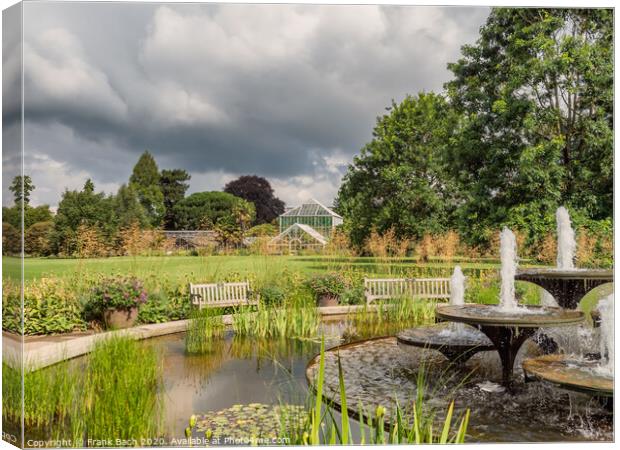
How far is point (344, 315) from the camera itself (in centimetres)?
865

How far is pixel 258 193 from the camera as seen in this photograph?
2788 centimetres

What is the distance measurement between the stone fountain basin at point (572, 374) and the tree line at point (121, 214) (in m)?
3.79

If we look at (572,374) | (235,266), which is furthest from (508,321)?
(235,266)

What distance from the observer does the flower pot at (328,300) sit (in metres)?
9.13

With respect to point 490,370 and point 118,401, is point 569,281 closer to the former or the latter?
point 490,370

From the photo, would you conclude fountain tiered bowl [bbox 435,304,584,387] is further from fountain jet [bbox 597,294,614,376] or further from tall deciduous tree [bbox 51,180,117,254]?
tall deciduous tree [bbox 51,180,117,254]

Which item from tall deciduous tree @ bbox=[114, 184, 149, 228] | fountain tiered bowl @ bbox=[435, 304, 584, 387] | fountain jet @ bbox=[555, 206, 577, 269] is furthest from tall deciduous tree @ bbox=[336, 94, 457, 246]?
fountain tiered bowl @ bbox=[435, 304, 584, 387]

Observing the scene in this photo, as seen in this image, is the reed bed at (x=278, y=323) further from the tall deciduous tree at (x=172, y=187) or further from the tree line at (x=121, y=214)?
the tall deciduous tree at (x=172, y=187)

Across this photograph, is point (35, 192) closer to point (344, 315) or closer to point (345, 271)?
point (344, 315)

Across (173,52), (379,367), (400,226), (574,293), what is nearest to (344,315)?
(379,367)

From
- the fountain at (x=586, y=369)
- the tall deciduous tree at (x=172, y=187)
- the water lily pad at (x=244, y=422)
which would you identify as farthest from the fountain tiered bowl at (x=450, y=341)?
the tall deciduous tree at (x=172, y=187)

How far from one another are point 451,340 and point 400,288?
3573 mm

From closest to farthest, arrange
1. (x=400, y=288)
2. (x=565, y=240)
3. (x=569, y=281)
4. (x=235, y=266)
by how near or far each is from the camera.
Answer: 1. (x=569, y=281)
2. (x=565, y=240)
3. (x=400, y=288)
4. (x=235, y=266)

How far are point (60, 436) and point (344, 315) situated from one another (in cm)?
529
